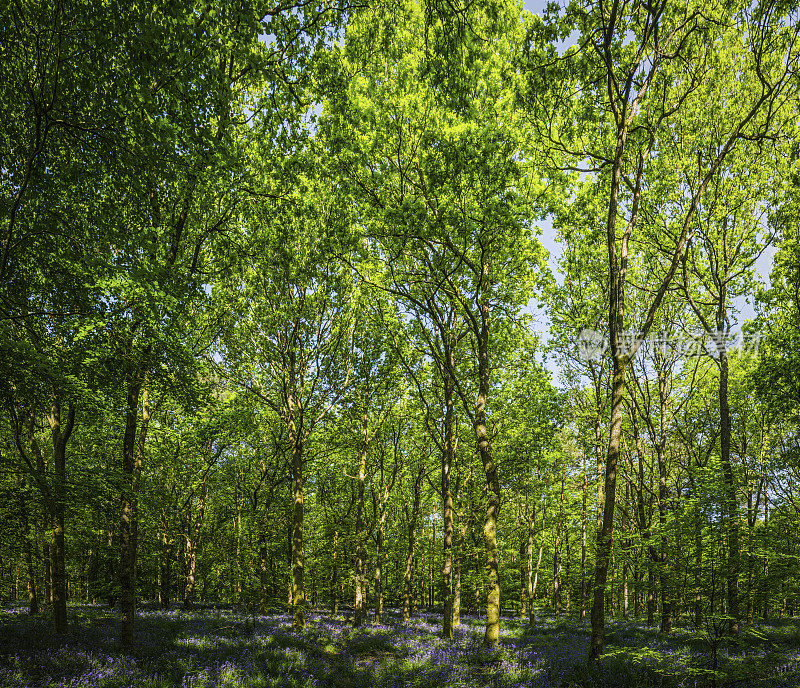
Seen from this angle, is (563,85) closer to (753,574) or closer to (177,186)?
(177,186)

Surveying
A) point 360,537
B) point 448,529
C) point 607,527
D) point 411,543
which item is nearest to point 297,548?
point 360,537

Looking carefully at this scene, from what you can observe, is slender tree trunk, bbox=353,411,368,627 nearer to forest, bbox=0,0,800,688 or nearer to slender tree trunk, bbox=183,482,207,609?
forest, bbox=0,0,800,688

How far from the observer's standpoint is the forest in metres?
6.33

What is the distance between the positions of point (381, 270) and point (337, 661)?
11.9 metres

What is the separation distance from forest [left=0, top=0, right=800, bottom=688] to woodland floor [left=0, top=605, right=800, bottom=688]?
0.12 m

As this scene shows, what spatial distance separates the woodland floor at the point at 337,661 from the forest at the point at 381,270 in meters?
0.12

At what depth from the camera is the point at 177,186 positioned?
810 centimetres

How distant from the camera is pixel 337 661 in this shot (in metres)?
10.4

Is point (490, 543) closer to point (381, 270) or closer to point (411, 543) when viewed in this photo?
point (381, 270)

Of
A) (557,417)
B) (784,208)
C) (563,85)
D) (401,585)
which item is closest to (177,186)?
(563,85)

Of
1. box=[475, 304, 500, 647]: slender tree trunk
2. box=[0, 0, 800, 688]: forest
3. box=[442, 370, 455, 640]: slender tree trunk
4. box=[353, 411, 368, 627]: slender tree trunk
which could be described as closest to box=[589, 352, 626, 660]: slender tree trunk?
box=[0, 0, 800, 688]: forest

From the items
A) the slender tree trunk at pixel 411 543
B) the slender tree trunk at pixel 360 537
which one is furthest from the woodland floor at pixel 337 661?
the slender tree trunk at pixel 411 543

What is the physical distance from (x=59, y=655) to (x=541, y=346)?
18161mm

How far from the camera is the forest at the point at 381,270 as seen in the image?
633 cm
